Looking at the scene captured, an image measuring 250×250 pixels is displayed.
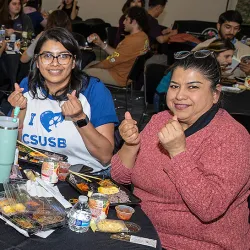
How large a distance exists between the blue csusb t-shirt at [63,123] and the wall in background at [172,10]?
784 cm

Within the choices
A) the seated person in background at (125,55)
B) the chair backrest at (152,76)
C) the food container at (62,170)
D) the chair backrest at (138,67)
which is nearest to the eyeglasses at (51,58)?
the food container at (62,170)

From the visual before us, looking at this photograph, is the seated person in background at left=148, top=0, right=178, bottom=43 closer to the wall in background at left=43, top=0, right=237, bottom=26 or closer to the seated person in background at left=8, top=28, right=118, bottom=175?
the wall in background at left=43, top=0, right=237, bottom=26

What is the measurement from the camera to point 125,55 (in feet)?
16.0

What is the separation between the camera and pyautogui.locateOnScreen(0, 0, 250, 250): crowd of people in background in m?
1.52

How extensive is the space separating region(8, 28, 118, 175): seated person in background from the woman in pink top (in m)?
0.37

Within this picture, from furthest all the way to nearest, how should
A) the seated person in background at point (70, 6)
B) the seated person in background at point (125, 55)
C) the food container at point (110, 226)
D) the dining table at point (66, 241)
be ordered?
the seated person in background at point (70, 6) → the seated person in background at point (125, 55) → the food container at point (110, 226) → the dining table at point (66, 241)

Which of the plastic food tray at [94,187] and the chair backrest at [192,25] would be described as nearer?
the plastic food tray at [94,187]

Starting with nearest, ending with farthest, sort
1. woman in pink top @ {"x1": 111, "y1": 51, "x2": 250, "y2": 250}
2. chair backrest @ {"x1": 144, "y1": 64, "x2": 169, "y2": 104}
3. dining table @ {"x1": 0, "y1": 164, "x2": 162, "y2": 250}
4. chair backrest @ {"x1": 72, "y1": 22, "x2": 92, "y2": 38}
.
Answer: dining table @ {"x1": 0, "y1": 164, "x2": 162, "y2": 250}
woman in pink top @ {"x1": 111, "y1": 51, "x2": 250, "y2": 250}
chair backrest @ {"x1": 144, "y1": 64, "x2": 169, "y2": 104}
chair backrest @ {"x1": 72, "y1": 22, "x2": 92, "y2": 38}

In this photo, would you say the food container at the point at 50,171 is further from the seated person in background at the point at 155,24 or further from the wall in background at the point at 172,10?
the wall in background at the point at 172,10

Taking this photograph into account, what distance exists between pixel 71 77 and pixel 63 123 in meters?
0.26

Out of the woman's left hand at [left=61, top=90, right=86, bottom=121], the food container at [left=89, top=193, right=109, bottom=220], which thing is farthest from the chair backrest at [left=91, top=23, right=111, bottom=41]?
the food container at [left=89, top=193, right=109, bottom=220]

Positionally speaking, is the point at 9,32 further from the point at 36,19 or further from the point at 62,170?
the point at 62,170

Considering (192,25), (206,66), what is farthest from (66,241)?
(192,25)

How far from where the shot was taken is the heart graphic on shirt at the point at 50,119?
2.14 m
